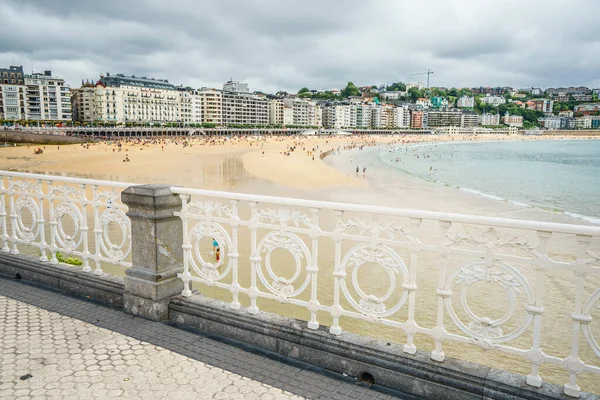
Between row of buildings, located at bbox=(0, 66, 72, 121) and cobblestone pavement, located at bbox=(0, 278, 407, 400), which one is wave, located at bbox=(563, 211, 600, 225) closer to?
cobblestone pavement, located at bbox=(0, 278, 407, 400)

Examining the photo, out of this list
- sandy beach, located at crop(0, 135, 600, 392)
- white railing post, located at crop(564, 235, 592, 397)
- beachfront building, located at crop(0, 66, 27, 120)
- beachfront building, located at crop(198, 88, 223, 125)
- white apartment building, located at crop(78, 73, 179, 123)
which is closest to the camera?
white railing post, located at crop(564, 235, 592, 397)

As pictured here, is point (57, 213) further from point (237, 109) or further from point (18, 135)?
point (237, 109)

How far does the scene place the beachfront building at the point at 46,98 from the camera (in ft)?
433

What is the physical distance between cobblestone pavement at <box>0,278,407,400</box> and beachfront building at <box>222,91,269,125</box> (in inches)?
7041

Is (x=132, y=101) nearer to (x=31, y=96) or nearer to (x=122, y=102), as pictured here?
(x=122, y=102)

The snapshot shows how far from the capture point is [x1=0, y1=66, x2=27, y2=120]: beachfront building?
5017 inches

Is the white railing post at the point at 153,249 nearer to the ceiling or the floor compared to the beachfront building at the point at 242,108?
nearer to the floor

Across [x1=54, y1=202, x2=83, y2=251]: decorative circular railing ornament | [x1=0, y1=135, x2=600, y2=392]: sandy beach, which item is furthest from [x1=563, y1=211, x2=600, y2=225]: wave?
[x1=54, y1=202, x2=83, y2=251]: decorative circular railing ornament

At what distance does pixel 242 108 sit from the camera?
187000 millimetres

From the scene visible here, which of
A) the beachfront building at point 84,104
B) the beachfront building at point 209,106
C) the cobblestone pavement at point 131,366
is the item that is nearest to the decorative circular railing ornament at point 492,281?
the cobblestone pavement at point 131,366

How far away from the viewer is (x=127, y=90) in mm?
153875

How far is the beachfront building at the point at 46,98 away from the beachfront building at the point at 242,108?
58547 mm

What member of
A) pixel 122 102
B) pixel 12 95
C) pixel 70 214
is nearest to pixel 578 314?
pixel 70 214

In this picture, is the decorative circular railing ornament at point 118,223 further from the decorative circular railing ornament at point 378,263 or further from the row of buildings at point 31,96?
the row of buildings at point 31,96
